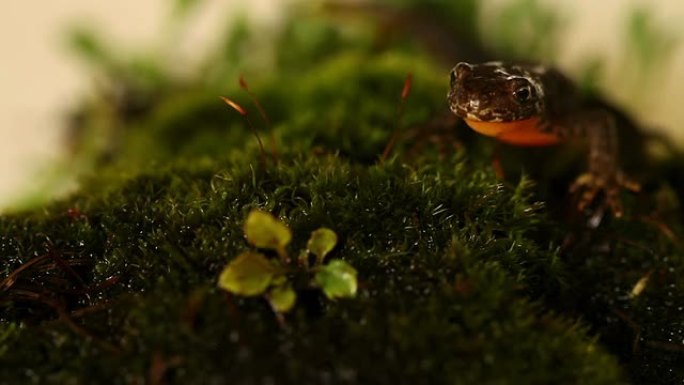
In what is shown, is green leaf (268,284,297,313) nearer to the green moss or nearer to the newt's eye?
the green moss

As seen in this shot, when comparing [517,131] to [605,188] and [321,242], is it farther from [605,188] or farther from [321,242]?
[321,242]

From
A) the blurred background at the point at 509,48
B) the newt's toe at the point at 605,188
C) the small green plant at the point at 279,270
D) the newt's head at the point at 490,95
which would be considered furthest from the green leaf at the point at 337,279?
the blurred background at the point at 509,48

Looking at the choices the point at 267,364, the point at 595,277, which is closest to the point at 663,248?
the point at 595,277

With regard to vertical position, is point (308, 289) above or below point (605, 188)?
above

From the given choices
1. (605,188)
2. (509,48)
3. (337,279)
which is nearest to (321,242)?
(337,279)

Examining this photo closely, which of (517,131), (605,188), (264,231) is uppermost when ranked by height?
(264,231)

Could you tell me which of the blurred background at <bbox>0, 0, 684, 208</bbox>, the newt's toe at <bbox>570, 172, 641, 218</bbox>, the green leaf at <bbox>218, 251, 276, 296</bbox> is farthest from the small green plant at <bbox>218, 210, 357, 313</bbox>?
the blurred background at <bbox>0, 0, 684, 208</bbox>

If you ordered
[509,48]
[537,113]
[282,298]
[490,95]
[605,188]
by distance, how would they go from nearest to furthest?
[282,298], [490,95], [537,113], [605,188], [509,48]
